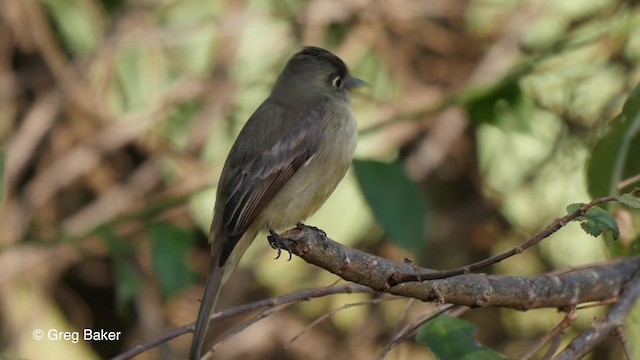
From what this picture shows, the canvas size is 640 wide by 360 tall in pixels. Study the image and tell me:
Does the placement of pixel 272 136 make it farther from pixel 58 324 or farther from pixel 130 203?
pixel 58 324

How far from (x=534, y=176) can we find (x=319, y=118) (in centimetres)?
171

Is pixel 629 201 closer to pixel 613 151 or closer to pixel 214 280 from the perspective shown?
pixel 613 151

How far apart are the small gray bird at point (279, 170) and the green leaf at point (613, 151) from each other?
76cm

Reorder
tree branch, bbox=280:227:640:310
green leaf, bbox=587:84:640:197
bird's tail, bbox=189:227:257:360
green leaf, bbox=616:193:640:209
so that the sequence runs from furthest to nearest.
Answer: green leaf, bbox=587:84:640:197, bird's tail, bbox=189:227:257:360, tree branch, bbox=280:227:640:310, green leaf, bbox=616:193:640:209

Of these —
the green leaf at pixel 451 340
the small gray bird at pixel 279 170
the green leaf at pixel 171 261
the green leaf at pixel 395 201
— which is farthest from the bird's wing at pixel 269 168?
the green leaf at pixel 451 340

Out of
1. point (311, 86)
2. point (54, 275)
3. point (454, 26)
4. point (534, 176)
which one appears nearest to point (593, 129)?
point (534, 176)

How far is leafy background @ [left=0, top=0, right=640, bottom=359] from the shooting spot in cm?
456

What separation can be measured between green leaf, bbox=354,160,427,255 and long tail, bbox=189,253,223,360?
0.67 meters

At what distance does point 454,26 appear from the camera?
489 cm

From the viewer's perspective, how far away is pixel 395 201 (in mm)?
3326

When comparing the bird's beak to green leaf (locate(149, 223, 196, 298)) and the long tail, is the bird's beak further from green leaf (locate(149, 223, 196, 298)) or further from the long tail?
the long tail

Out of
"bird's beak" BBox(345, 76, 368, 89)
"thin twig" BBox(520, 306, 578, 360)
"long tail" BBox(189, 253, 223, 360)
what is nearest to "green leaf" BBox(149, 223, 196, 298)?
"long tail" BBox(189, 253, 223, 360)

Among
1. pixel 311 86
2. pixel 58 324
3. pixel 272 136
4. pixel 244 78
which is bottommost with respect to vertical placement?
pixel 272 136

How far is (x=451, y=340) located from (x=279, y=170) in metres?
1.00
